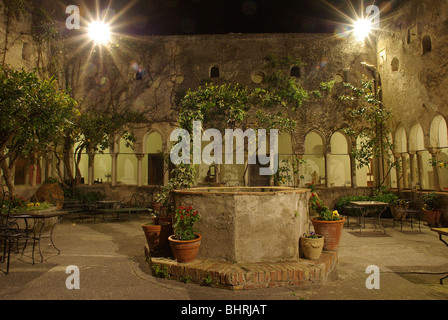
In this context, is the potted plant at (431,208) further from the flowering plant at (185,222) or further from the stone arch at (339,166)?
the flowering plant at (185,222)

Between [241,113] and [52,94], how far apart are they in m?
4.46

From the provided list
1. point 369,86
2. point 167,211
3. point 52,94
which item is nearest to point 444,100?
point 369,86

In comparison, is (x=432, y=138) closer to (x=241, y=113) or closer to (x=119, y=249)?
(x=241, y=113)

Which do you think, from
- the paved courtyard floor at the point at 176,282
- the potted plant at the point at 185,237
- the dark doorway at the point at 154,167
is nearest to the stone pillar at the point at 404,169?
the paved courtyard floor at the point at 176,282

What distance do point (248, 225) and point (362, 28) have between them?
39.9ft

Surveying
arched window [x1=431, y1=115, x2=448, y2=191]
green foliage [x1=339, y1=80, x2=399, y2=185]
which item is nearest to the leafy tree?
green foliage [x1=339, y1=80, x2=399, y2=185]

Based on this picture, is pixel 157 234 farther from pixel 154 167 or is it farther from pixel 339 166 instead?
pixel 339 166

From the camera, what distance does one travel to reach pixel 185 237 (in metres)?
4.54

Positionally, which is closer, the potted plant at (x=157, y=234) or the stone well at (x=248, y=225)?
the stone well at (x=248, y=225)

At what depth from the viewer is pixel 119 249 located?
6359 mm

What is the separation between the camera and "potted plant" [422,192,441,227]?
356 inches

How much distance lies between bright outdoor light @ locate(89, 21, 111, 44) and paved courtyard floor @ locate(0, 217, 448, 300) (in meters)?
9.79

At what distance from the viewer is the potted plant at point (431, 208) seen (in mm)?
Answer: 9047

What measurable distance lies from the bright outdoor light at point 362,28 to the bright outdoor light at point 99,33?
10806mm
